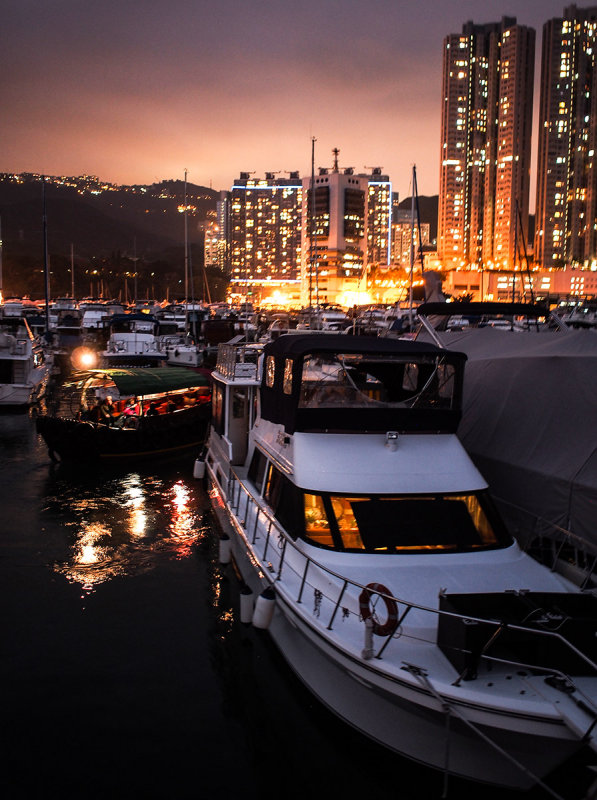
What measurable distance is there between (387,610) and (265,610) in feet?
5.97

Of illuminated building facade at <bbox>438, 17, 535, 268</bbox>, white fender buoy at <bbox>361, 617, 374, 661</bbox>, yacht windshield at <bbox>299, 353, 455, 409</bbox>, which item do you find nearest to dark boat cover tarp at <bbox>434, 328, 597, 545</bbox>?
yacht windshield at <bbox>299, 353, 455, 409</bbox>

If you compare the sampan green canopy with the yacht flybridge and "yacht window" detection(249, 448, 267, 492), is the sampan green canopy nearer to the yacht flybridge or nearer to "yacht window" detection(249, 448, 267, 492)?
the yacht flybridge

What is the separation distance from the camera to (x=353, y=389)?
895 cm

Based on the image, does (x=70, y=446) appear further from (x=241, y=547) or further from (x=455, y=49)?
(x=455, y=49)

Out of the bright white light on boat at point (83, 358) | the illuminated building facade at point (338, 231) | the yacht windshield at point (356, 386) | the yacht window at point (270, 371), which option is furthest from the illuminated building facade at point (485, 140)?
the yacht windshield at point (356, 386)

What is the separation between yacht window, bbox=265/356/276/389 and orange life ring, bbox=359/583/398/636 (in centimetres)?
439

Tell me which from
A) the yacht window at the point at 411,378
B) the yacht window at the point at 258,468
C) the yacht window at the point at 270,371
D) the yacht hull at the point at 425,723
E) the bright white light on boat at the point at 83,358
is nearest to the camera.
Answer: the yacht hull at the point at 425,723

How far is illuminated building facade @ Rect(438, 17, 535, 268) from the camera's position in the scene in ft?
490

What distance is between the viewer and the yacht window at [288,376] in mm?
9102

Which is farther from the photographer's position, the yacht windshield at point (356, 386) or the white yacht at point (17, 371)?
the white yacht at point (17, 371)

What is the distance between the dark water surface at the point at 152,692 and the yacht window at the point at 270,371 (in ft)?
11.8

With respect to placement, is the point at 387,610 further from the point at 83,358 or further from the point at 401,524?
the point at 83,358

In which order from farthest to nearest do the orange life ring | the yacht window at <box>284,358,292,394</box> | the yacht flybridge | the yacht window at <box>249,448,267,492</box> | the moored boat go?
the moored boat → the yacht window at <box>249,448,267,492</box> → the yacht window at <box>284,358,292,394</box> → the orange life ring → the yacht flybridge

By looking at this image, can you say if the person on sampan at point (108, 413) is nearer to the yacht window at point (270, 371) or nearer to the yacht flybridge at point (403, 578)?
the yacht flybridge at point (403, 578)
